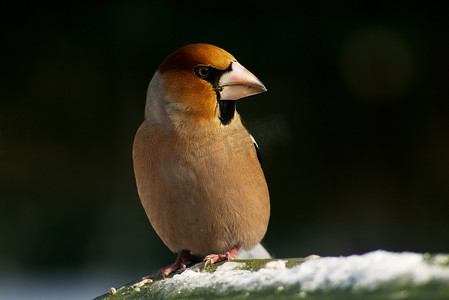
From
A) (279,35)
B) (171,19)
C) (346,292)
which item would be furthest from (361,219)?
(346,292)

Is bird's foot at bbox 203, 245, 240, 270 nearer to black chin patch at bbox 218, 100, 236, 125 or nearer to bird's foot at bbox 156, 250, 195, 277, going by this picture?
bird's foot at bbox 156, 250, 195, 277

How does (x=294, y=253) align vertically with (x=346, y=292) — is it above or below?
below

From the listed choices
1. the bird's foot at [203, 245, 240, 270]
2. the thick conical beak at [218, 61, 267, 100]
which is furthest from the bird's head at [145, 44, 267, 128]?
the bird's foot at [203, 245, 240, 270]

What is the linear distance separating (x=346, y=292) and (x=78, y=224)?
2.04 m

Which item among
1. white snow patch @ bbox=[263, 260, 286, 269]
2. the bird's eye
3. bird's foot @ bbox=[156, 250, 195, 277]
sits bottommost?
bird's foot @ bbox=[156, 250, 195, 277]

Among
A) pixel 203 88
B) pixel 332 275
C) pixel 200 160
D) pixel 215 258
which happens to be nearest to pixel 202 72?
pixel 203 88

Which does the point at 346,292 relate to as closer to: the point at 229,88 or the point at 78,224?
the point at 229,88

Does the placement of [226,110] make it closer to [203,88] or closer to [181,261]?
[203,88]

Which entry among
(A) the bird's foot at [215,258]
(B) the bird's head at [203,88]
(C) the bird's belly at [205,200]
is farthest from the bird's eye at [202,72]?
(A) the bird's foot at [215,258]

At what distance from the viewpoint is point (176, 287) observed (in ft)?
3.11

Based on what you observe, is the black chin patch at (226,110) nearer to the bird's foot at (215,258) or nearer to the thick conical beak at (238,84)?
the thick conical beak at (238,84)

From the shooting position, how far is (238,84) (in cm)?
111

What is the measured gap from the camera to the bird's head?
1.12m

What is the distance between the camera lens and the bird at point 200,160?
3.56ft
